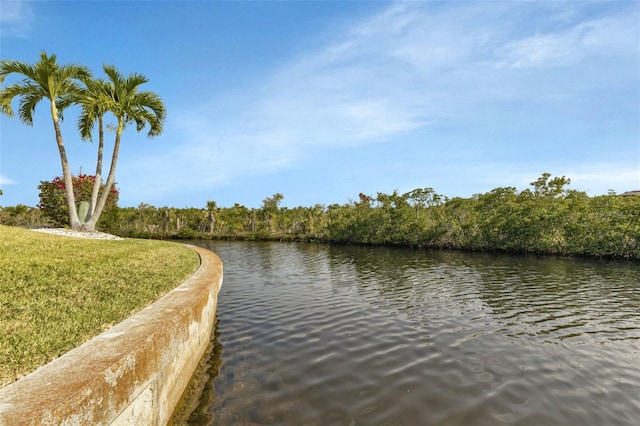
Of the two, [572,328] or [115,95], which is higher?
[115,95]

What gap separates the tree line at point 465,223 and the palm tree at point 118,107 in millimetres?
24735

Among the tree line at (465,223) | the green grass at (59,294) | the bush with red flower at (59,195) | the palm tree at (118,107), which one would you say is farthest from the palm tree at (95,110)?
the tree line at (465,223)

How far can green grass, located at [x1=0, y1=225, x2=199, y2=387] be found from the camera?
295 cm

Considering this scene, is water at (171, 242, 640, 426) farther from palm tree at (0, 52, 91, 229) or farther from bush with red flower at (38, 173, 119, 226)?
bush with red flower at (38, 173, 119, 226)

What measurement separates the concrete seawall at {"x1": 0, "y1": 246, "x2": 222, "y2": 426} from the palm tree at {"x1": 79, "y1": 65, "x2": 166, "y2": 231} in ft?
51.9

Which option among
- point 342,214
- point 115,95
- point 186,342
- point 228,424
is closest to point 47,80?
point 115,95

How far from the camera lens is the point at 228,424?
3.66 m

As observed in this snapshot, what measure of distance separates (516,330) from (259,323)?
607 centimetres

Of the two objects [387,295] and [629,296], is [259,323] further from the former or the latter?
[629,296]

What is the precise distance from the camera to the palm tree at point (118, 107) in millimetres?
16497

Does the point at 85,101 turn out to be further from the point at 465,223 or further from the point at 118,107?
the point at 465,223

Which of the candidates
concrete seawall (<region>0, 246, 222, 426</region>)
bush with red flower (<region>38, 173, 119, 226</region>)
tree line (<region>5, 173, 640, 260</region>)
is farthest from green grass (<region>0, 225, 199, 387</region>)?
tree line (<region>5, 173, 640, 260</region>)

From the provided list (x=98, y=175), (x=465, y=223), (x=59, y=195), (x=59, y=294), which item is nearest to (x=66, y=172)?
(x=98, y=175)

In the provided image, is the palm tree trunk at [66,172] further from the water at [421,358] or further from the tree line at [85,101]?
the water at [421,358]
